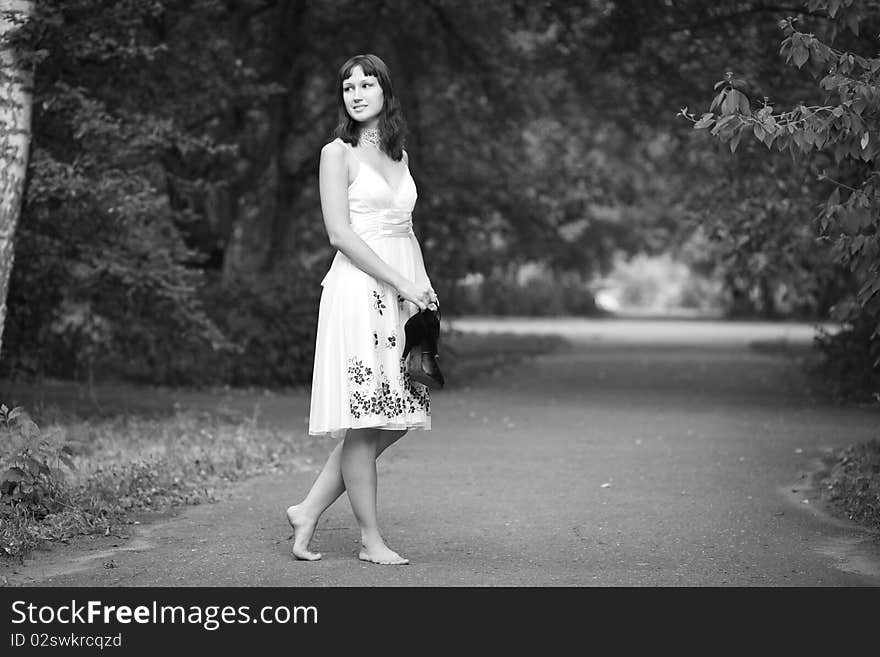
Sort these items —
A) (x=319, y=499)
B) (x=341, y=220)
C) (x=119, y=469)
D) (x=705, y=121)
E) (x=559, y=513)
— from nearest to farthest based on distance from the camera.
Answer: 1. (x=705, y=121)
2. (x=341, y=220)
3. (x=319, y=499)
4. (x=559, y=513)
5. (x=119, y=469)

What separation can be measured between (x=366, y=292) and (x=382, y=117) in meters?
0.83

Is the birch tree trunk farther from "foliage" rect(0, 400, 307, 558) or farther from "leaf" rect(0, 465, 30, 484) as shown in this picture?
"leaf" rect(0, 465, 30, 484)

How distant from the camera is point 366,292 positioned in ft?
18.9

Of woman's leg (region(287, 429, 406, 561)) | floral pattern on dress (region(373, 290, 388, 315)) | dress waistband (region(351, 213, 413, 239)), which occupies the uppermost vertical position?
dress waistband (region(351, 213, 413, 239))

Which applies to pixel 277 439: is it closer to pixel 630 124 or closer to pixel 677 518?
pixel 677 518

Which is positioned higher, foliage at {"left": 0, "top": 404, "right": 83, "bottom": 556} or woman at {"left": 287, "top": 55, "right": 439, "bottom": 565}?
woman at {"left": 287, "top": 55, "right": 439, "bottom": 565}

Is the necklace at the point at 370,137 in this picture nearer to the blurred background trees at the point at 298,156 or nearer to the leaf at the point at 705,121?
the leaf at the point at 705,121

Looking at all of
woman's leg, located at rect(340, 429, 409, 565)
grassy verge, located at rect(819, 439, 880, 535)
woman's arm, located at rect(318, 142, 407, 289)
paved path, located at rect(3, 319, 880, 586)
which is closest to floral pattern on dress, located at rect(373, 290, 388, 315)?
woman's arm, located at rect(318, 142, 407, 289)

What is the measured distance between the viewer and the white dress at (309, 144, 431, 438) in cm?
574

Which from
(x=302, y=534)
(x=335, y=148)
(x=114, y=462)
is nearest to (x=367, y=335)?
(x=335, y=148)

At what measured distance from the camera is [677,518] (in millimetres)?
7328

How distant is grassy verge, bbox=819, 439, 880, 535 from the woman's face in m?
3.45

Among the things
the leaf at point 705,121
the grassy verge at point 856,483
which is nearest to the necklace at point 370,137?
the leaf at point 705,121

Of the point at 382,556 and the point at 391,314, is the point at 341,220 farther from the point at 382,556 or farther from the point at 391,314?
the point at 382,556
